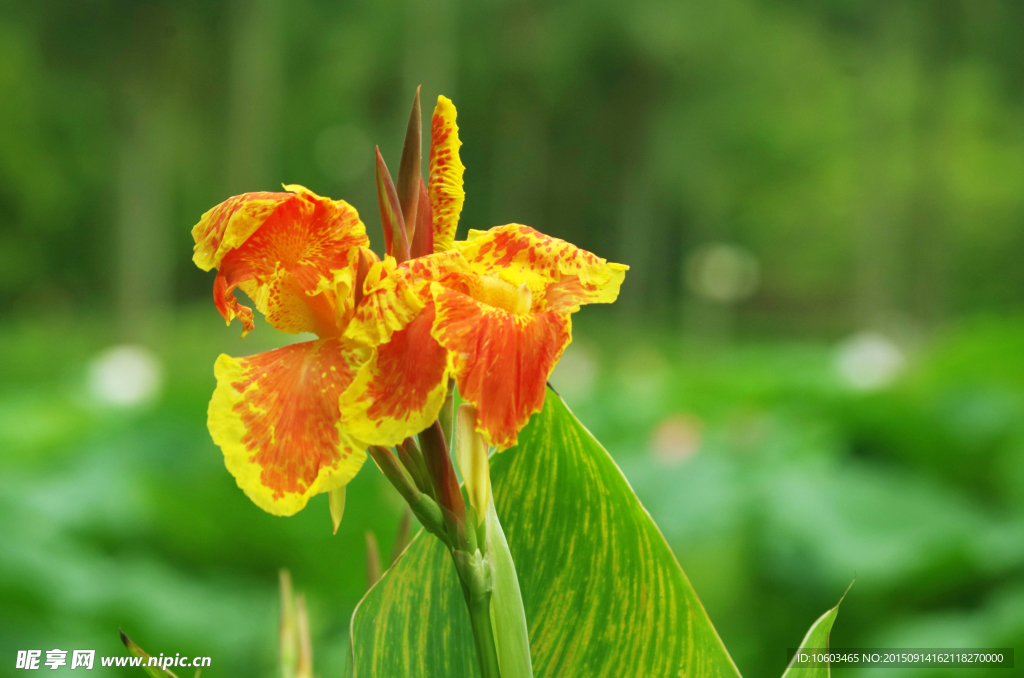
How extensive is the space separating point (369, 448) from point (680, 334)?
40.9 feet

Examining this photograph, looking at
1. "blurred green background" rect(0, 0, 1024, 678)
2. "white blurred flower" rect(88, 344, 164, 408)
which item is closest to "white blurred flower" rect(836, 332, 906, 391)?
"blurred green background" rect(0, 0, 1024, 678)

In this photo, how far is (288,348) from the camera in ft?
0.93

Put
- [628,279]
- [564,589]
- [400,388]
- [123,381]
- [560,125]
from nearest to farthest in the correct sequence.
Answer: [400,388] → [564,589] → [123,381] → [628,279] → [560,125]

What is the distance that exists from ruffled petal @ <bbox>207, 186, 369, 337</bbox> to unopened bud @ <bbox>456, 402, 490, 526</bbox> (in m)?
0.06

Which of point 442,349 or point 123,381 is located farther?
point 123,381

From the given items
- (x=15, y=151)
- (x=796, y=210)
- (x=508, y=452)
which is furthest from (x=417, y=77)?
(x=796, y=210)

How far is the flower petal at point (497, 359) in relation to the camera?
246 mm

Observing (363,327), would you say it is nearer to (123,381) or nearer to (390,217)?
(390,217)

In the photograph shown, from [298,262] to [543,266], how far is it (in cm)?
9

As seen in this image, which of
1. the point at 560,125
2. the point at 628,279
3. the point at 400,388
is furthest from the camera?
the point at 560,125

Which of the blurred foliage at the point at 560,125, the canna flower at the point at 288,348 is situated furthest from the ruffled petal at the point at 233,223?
the blurred foliage at the point at 560,125

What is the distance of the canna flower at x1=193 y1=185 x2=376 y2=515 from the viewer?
0.26 metres

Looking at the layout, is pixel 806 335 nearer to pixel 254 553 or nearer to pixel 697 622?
pixel 254 553

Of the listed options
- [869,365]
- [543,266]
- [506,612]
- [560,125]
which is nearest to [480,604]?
[506,612]
